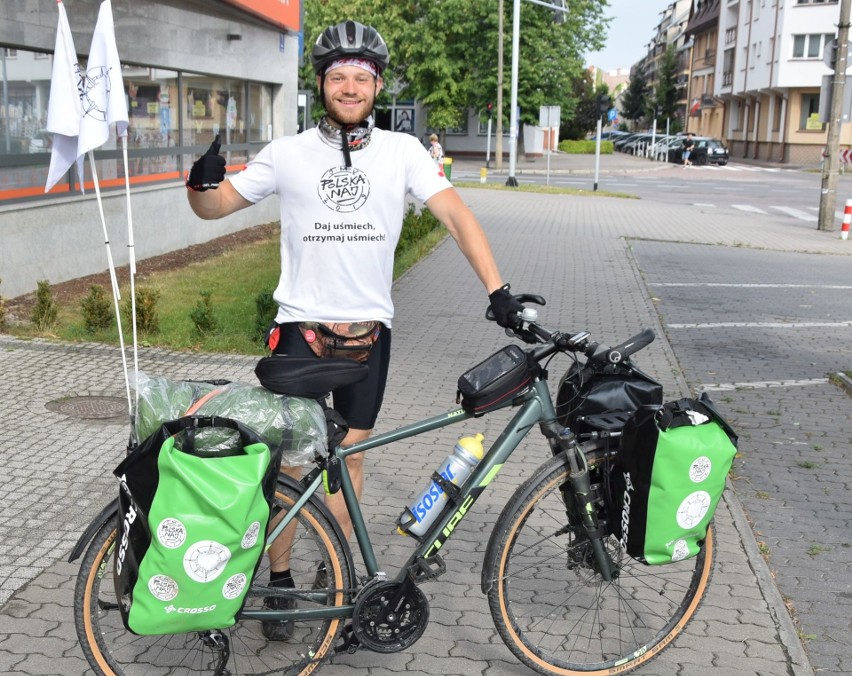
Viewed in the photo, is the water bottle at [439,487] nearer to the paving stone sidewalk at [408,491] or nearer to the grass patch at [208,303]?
the paving stone sidewalk at [408,491]

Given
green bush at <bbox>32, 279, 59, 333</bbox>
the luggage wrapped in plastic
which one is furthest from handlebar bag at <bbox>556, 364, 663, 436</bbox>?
green bush at <bbox>32, 279, 59, 333</bbox>

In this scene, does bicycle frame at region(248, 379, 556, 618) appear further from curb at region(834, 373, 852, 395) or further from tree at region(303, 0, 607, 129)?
tree at region(303, 0, 607, 129)

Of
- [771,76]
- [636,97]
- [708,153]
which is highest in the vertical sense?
[771,76]

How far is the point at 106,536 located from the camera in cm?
290

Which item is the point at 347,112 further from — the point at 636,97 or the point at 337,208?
the point at 636,97

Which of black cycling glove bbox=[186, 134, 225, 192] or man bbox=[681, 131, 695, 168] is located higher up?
black cycling glove bbox=[186, 134, 225, 192]

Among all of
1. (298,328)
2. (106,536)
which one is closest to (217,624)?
(106,536)

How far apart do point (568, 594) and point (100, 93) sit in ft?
8.88

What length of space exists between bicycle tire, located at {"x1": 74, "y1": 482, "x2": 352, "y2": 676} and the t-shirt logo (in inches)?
37.2

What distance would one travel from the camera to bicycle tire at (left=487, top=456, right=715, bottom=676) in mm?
3309

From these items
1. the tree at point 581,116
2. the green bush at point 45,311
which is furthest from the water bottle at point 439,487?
the tree at point 581,116

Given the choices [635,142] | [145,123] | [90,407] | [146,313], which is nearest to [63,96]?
[90,407]

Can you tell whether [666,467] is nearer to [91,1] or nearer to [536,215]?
[91,1]

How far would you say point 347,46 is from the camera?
334 cm
